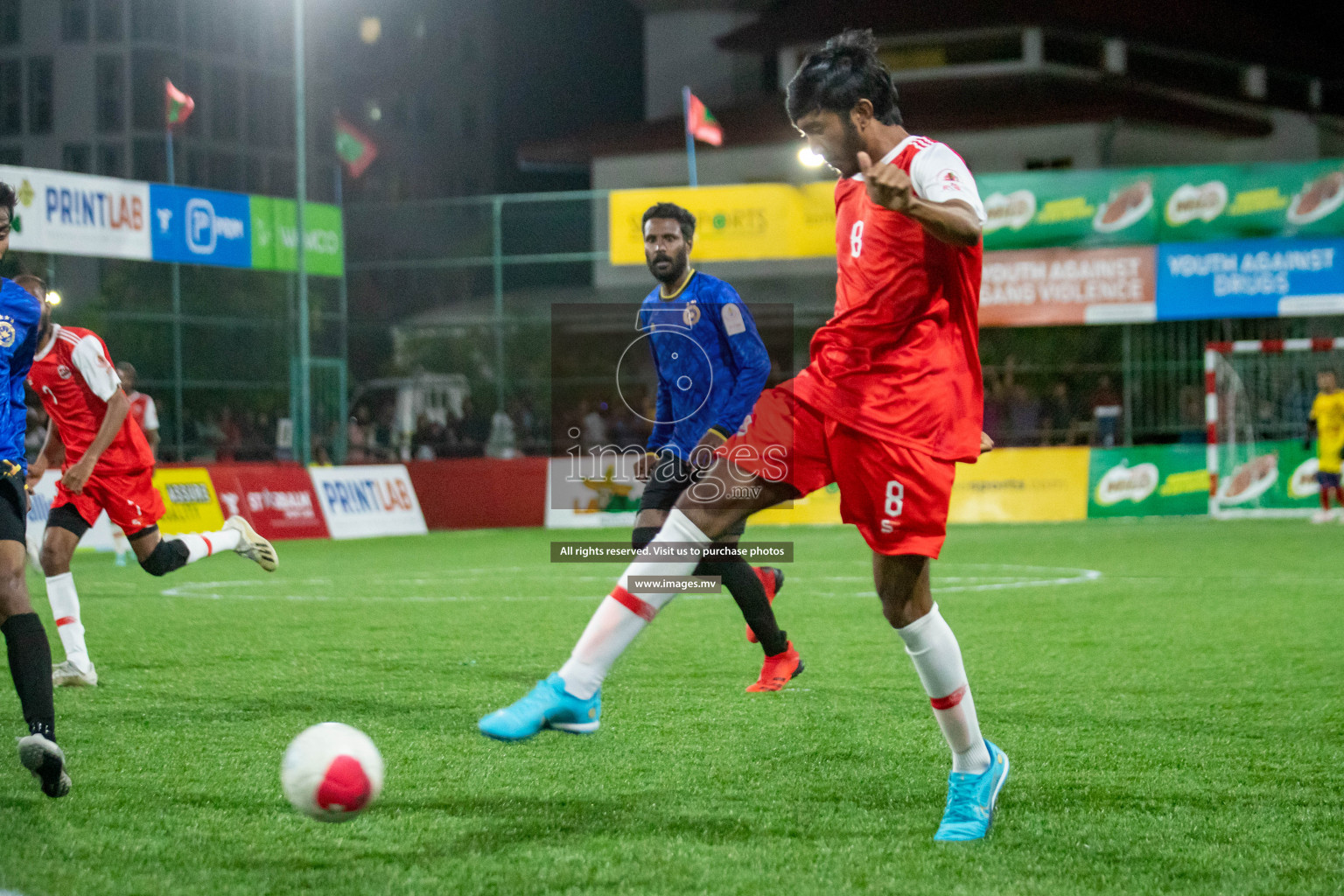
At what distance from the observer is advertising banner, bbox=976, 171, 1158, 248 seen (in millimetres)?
22766

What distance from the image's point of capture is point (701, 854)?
13.0 feet

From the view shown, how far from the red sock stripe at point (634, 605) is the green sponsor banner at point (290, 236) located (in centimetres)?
1947

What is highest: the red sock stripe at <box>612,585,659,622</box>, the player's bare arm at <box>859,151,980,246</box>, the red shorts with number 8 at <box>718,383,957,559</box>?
the player's bare arm at <box>859,151,980,246</box>

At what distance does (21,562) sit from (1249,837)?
399 cm

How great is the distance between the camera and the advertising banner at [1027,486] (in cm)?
2148

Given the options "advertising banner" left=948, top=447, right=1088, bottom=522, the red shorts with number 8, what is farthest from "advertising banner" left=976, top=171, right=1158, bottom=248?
the red shorts with number 8

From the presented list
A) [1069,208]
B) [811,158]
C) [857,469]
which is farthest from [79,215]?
[857,469]

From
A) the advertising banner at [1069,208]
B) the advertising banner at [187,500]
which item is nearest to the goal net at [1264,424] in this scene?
the advertising banner at [1069,208]

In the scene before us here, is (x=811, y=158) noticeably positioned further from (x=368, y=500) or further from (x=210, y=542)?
(x=210, y=542)

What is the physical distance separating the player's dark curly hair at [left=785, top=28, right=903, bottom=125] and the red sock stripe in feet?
4.70

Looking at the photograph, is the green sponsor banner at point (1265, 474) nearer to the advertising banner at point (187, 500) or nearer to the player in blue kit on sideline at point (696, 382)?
the advertising banner at point (187, 500)

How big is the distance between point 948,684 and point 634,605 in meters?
0.94

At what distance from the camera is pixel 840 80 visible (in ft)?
13.4

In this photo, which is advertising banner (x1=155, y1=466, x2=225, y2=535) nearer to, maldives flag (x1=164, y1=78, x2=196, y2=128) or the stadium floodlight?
the stadium floodlight
